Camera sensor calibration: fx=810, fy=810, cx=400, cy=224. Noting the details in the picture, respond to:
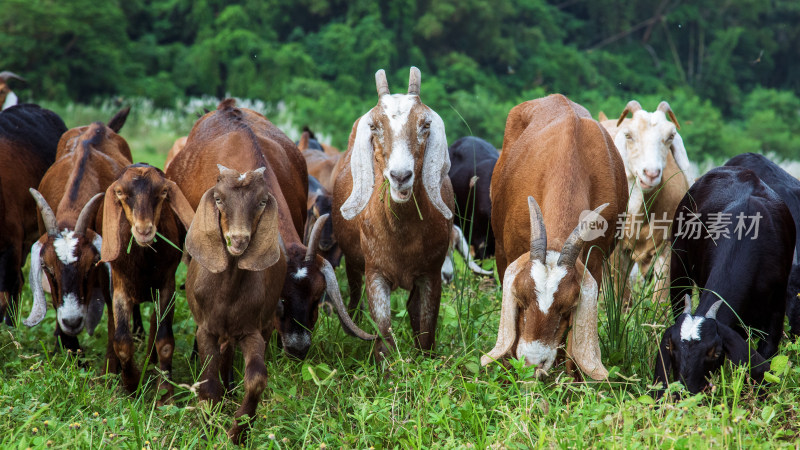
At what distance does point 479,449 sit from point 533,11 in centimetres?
2025

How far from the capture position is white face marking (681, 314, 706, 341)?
179 inches

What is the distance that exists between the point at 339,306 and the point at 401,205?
0.75 metres

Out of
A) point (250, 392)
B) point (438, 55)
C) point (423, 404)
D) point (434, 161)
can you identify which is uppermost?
point (434, 161)

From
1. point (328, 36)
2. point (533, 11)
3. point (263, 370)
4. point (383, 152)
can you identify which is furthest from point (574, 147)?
point (533, 11)

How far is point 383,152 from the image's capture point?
4828 mm

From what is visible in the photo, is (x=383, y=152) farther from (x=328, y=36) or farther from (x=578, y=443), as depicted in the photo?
(x=328, y=36)

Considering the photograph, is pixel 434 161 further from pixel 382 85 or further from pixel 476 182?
pixel 476 182

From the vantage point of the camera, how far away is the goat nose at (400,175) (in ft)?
15.0

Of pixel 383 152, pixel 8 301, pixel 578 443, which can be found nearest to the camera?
pixel 578 443

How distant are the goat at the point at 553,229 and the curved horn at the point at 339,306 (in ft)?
2.77

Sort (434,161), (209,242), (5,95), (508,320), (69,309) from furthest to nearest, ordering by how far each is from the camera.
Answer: (5,95) → (69,309) → (434,161) → (508,320) → (209,242)

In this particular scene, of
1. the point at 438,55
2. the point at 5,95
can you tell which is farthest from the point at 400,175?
the point at 438,55

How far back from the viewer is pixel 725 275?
5113 mm

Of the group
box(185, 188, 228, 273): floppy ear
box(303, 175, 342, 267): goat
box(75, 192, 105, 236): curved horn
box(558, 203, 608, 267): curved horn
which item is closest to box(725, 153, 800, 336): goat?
box(558, 203, 608, 267): curved horn
